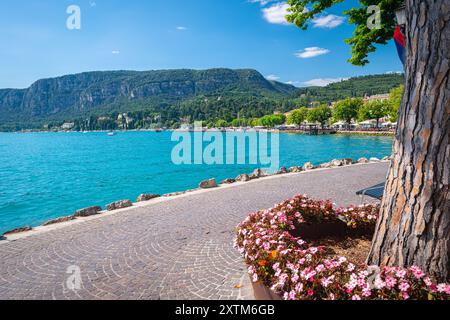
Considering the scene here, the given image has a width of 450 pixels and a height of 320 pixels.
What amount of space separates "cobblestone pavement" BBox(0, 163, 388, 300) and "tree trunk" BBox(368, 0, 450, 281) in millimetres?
2170

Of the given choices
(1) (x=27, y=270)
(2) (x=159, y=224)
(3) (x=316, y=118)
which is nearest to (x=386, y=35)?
(2) (x=159, y=224)

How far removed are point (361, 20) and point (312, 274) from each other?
8.21 meters

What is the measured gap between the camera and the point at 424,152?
2871mm

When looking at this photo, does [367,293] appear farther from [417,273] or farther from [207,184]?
[207,184]

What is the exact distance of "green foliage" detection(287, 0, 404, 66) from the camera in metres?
7.30

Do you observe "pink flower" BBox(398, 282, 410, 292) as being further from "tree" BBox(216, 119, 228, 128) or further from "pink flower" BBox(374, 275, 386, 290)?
"tree" BBox(216, 119, 228, 128)

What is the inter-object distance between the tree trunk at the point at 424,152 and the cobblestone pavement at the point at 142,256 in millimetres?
2170

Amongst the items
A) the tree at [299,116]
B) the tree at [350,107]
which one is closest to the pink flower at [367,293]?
the tree at [350,107]

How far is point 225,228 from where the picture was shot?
6.53 metres

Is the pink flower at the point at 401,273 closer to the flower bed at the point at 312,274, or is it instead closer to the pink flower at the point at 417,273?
the flower bed at the point at 312,274

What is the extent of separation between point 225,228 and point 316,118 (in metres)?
94.1

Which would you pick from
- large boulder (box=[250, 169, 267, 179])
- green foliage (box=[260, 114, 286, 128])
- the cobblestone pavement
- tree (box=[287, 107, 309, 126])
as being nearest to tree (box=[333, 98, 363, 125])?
tree (box=[287, 107, 309, 126])

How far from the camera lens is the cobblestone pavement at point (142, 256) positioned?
13.0 feet
